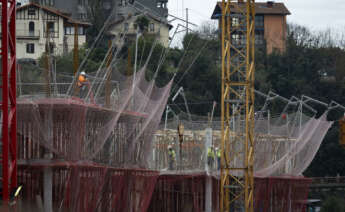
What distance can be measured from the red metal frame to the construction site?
0.11ft

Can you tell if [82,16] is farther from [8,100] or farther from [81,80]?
[8,100]

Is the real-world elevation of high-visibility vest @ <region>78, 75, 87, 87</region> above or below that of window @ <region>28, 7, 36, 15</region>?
below

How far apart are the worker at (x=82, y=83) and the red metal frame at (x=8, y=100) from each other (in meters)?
4.25

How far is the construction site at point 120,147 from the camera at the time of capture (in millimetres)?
32500

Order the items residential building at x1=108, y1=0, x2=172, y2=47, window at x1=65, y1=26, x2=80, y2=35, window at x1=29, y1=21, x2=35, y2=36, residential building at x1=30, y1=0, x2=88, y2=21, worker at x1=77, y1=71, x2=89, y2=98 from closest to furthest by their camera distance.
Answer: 1. worker at x1=77, y1=71, x2=89, y2=98
2. residential building at x1=108, y1=0, x2=172, y2=47
3. window at x1=29, y1=21, x2=35, y2=36
4. window at x1=65, y1=26, x2=80, y2=35
5. residential building at x1=30, y1=0, x2=88, y2=21

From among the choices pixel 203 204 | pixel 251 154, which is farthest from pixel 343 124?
pixel 203 204

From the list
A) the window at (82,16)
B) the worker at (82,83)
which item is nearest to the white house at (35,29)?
the window at (82,16)

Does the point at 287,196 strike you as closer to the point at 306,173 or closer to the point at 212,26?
the point at 306,173

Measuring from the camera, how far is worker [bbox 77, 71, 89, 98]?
34.2 m

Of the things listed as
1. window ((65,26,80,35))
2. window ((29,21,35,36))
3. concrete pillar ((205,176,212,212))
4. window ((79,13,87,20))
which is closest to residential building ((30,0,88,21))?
window ((79,13,87,20))

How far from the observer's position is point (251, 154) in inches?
1944

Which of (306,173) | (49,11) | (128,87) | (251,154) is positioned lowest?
(306,173)

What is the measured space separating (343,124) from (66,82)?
14.2 m

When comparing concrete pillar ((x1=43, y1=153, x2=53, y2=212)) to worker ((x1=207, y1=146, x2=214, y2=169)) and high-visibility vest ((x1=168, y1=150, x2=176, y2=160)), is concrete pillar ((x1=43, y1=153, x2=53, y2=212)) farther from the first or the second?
worker ((x1=207, y1=146, x2=214, y2=169))
